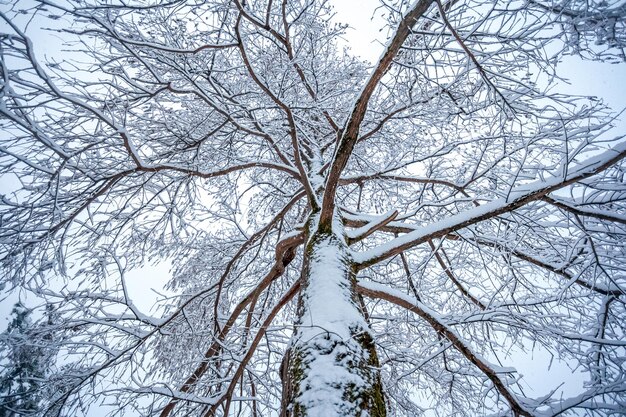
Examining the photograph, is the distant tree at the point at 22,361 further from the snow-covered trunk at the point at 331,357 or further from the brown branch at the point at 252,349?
the snow-covered trunk at the point at 331,357

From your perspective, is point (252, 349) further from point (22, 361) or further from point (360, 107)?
point (360, 107)

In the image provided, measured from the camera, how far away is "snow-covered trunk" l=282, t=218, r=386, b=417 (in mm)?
1287

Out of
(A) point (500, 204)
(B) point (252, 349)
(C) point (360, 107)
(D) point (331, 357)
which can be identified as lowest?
(D) point (331, 357)

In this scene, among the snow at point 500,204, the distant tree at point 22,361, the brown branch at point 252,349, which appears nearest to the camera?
the snow at point 500,204

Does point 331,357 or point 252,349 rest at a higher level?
point 252,349

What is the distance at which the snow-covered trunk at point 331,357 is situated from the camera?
1287 millimetres

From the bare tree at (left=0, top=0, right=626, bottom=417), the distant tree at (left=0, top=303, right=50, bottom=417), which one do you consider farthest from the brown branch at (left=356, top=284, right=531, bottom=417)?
the distant tree at (left=0, top=303, right=50, bottom=417)

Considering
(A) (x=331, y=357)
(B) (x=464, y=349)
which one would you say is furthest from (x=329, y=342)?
(B) (x=464, y=349)

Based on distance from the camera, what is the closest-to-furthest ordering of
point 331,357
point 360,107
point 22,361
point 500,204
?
point 331,357, point 500,204, point 360,107, point 22,361

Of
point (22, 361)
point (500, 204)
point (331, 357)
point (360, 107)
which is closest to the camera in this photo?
point (331, 357)

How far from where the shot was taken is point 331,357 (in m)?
1.48

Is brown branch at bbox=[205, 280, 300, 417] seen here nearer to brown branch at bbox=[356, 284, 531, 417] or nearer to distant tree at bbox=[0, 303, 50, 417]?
brown branch at bbox=[356, 284, 531, 417]

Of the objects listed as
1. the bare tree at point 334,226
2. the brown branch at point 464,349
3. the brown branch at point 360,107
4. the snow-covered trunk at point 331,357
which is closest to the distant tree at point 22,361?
the bare tree at point 334,226

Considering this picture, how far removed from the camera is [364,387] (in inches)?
53.8
